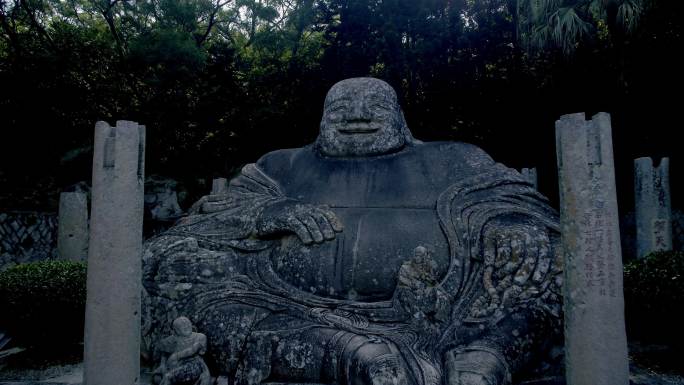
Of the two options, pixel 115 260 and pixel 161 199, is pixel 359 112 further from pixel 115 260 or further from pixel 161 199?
pixel 161 199

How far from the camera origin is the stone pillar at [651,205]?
9.03 metres

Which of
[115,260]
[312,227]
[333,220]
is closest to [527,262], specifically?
[333,220]

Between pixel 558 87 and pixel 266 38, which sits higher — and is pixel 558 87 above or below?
below

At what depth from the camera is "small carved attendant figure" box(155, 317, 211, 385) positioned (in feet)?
10.5

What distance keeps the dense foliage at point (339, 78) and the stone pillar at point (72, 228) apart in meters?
4.12

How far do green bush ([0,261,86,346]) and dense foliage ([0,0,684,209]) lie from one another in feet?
24.1

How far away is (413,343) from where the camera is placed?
333 centimetres

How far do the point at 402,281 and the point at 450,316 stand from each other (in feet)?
1.37

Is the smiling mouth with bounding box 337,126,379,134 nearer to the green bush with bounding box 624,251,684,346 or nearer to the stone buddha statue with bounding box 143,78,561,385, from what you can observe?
the stone buddha statue with bounding box 143,78,561,385

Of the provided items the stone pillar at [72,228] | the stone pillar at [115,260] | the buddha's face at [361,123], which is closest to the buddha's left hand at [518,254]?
the buddha's face at [361,123]

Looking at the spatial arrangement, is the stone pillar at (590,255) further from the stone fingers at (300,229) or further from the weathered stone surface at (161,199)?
the weathered stone surface at (161,199)

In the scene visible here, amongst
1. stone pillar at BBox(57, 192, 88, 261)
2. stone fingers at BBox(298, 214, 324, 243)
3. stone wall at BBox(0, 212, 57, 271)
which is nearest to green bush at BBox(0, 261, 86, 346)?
stone pillar at BBox(57, 192, 88, 261)

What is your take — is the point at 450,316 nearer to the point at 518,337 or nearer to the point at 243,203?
the point at 518,337

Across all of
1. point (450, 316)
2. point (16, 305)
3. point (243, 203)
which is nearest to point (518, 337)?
point (450, 316)
